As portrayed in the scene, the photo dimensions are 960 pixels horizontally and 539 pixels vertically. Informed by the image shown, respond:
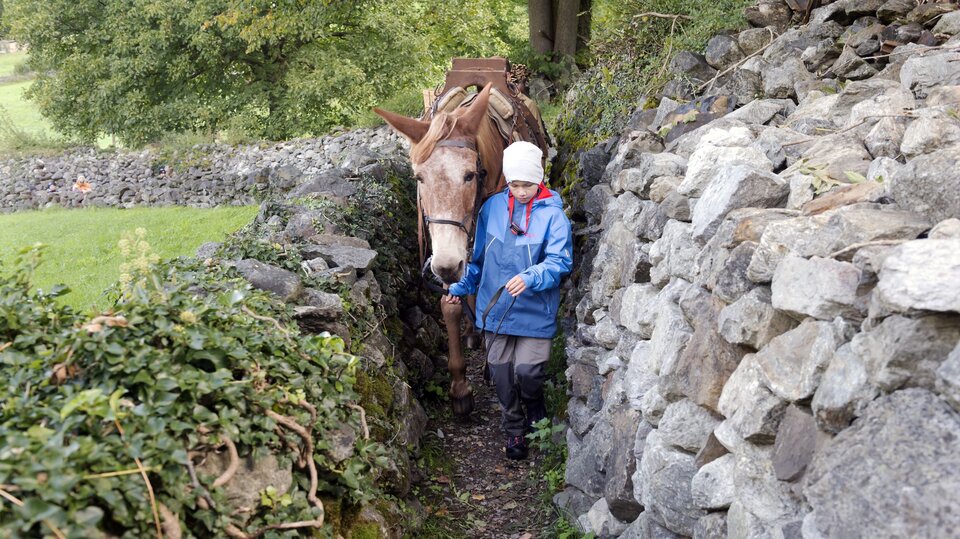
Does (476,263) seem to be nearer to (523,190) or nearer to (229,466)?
(523,190)

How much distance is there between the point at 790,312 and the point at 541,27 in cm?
1385

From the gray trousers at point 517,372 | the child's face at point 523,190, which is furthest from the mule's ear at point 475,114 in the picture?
the gray trousers at point 517,372

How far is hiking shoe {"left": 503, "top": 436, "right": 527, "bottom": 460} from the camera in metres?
5.82

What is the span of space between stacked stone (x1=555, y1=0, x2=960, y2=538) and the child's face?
60 centimetres

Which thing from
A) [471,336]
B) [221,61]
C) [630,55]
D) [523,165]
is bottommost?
[471,336]

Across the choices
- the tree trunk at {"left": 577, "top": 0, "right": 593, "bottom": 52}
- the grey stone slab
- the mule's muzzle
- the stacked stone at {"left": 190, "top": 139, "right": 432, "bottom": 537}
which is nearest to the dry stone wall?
the stacked stone at {"left": 190, "top": 139, "right": 432, "bottom": 537}

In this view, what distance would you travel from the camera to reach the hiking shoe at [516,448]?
582 centimetres

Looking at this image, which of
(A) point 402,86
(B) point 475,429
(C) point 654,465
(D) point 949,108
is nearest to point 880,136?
(D) point 949,108

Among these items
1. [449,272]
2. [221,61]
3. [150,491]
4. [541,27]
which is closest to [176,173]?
[221,61]

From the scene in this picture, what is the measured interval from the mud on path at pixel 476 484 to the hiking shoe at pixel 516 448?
0.05 metres

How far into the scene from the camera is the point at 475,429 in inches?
251

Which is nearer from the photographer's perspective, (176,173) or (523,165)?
(523,165)

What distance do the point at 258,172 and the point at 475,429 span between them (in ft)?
40.2

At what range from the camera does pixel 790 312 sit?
244 cm
